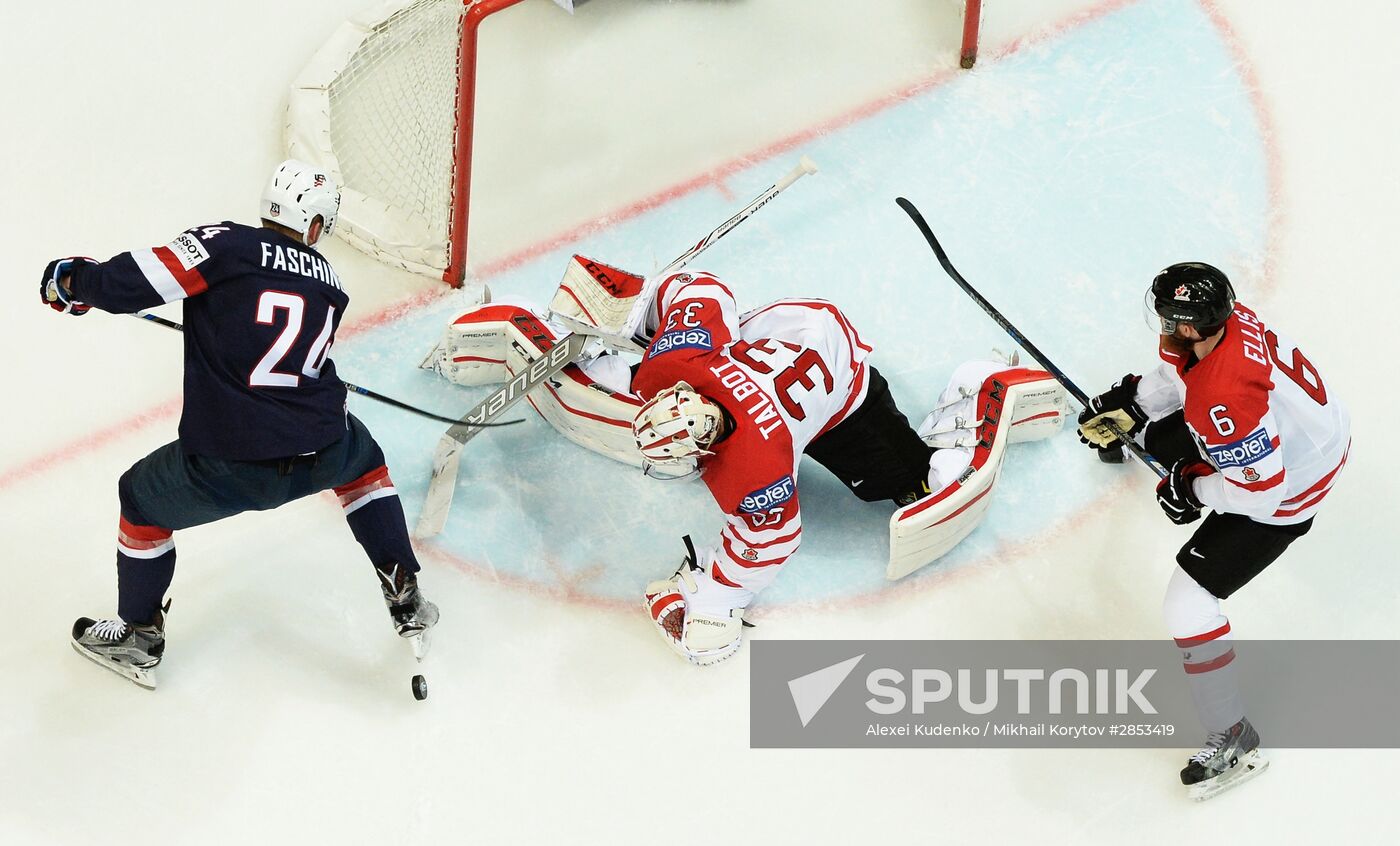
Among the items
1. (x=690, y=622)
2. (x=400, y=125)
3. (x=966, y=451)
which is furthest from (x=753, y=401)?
(x=400, y=125)

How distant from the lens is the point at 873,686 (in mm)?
4000

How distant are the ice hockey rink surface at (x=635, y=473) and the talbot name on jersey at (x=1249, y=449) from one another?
80cm

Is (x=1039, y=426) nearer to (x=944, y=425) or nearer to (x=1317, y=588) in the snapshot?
(x=944, y=425)

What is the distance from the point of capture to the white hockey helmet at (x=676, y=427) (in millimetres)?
3553

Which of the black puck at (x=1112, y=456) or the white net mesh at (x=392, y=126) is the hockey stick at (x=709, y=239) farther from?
the black puck at (x=1112, y=456)

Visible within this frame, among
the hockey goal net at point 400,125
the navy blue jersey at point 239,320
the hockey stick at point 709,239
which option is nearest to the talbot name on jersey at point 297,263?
the navy blue jersey at point 239,320

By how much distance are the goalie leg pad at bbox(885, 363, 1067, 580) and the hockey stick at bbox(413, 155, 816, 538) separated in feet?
2.72

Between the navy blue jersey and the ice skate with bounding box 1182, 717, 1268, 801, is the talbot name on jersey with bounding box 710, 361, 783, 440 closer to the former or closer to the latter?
the navy blue jersey

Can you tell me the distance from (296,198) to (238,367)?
1.30ft

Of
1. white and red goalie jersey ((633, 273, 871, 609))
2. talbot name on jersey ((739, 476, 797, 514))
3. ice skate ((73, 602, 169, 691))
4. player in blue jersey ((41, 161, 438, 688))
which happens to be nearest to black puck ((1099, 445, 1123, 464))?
white and red goalie jersey ((633, 273, 871, 609))

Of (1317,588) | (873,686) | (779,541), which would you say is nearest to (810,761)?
(873,686)

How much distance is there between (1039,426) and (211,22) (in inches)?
118

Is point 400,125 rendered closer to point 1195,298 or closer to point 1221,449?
point 1195,298

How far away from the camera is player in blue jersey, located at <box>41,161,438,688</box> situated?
11.2 feet
